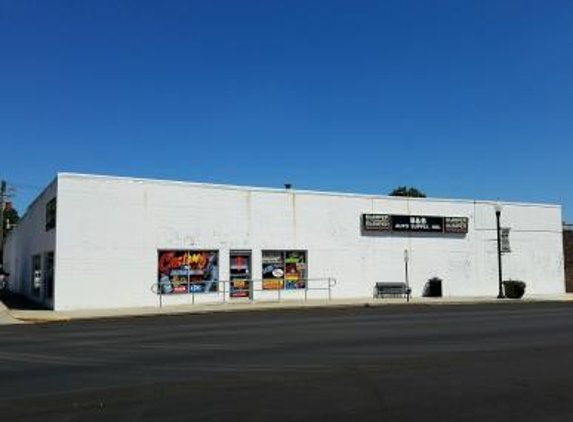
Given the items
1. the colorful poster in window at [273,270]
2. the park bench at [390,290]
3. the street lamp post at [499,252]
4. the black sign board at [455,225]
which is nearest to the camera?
the colorful poster in window at [273,270]

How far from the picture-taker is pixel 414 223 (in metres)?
39.5

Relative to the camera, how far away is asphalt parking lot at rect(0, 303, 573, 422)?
27.7 ft

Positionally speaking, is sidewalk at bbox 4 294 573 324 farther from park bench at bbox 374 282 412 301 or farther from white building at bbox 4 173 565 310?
park bench at bbox 374 282 412 301

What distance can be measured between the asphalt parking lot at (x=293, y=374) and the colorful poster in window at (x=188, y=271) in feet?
40.5

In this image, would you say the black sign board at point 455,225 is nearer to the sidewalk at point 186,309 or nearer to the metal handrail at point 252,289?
the sidewalk at point 186,309

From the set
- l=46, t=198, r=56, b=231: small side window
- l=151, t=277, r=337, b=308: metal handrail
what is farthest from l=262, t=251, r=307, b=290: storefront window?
l=46, t=198, r=56, b=231: small side window

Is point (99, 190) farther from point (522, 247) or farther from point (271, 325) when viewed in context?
point (522, 247)

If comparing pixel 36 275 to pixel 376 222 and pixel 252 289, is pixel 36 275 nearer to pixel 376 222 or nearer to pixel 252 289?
pixel 252 289

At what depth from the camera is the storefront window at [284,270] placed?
35375 millimetres

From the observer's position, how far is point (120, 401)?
9070 millimetres

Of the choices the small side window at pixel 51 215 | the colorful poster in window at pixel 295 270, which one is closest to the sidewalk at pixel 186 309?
the colorful poster in window at pixel 295 270

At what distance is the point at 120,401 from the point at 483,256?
35160mm

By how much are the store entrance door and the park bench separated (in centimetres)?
697

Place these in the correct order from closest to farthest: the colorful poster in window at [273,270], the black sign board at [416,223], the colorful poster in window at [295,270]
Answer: the colorful poster in window at [273,270]
the colorful poster in window at [295,270]
the black sign board at [416,223]
